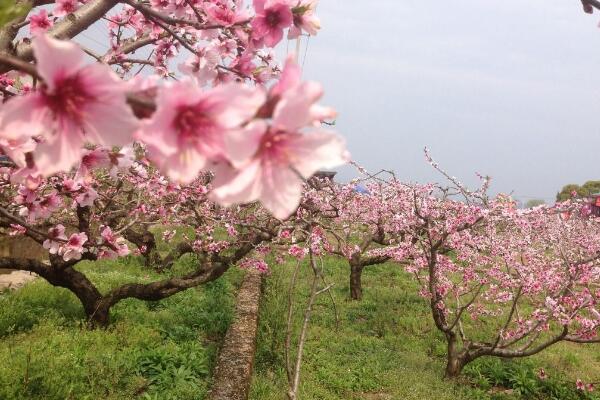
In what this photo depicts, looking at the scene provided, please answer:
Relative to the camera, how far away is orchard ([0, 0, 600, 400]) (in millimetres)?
814

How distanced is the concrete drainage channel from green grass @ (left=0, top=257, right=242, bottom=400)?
6.3 inches

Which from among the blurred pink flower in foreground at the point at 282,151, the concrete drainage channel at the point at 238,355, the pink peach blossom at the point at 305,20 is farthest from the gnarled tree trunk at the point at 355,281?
the blurred pink flower in foreground at the point at 282,151

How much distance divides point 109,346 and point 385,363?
407 centimetres

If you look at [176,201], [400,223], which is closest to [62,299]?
[176,201]

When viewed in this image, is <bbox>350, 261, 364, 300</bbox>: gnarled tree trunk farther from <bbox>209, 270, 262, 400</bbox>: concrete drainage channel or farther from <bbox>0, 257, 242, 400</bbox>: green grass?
<bbox>0, 257, 242, 400</bbox>: green grass

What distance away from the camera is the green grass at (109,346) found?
4.23 metres

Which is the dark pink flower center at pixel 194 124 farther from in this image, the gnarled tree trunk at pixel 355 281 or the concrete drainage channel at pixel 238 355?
the gnarled tree trunk at pixel 355 281

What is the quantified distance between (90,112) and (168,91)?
0.17 meters

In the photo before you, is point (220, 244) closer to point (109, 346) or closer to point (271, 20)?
point (109, 346)

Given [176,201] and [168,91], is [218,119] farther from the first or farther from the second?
[176,201]

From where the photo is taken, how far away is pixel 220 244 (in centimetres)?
877

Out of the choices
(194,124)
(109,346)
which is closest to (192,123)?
(194,124)

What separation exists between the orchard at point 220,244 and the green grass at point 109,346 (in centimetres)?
3

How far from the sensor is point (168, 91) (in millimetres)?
779
